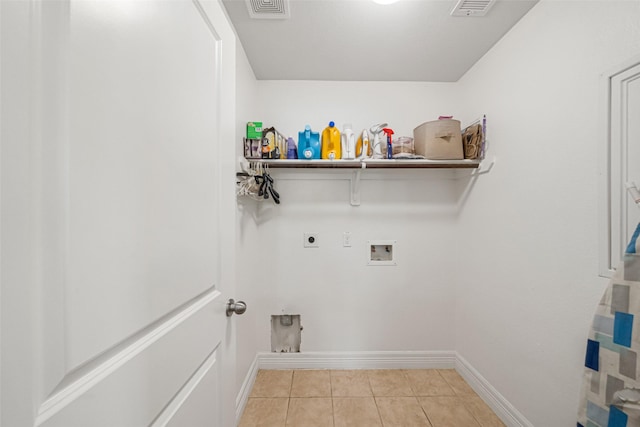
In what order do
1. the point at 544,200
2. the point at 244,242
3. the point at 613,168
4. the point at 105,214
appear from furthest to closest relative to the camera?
the point at 244,242
the point at 544,200
the point at 613,168
the point at 105,214

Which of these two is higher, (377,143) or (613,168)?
(377,143)

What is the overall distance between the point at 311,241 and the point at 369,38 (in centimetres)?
145

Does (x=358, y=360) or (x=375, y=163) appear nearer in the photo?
(x=375, y=163)

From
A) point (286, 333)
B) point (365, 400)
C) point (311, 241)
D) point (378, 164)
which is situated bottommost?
point (365, 400)

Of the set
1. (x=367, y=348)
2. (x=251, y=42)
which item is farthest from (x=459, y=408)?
(x=251, y=42)

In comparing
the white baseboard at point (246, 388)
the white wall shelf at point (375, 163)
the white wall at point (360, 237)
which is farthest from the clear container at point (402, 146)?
the white baseboard at point (246, 388)

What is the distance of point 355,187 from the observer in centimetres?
210

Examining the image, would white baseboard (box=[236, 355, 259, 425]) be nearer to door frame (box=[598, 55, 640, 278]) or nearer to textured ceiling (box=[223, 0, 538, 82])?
door frame (box=[598, 55, 640, 278])

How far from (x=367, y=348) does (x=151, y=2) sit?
7.62ft

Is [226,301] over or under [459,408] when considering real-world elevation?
over

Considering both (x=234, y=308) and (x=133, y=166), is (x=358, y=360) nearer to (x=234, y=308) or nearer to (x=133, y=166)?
(x=234, y=308)

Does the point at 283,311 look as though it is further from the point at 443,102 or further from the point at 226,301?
the point at 443,102

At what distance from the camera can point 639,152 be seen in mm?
968

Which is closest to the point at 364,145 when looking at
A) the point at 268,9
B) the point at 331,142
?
the point at 331,142
